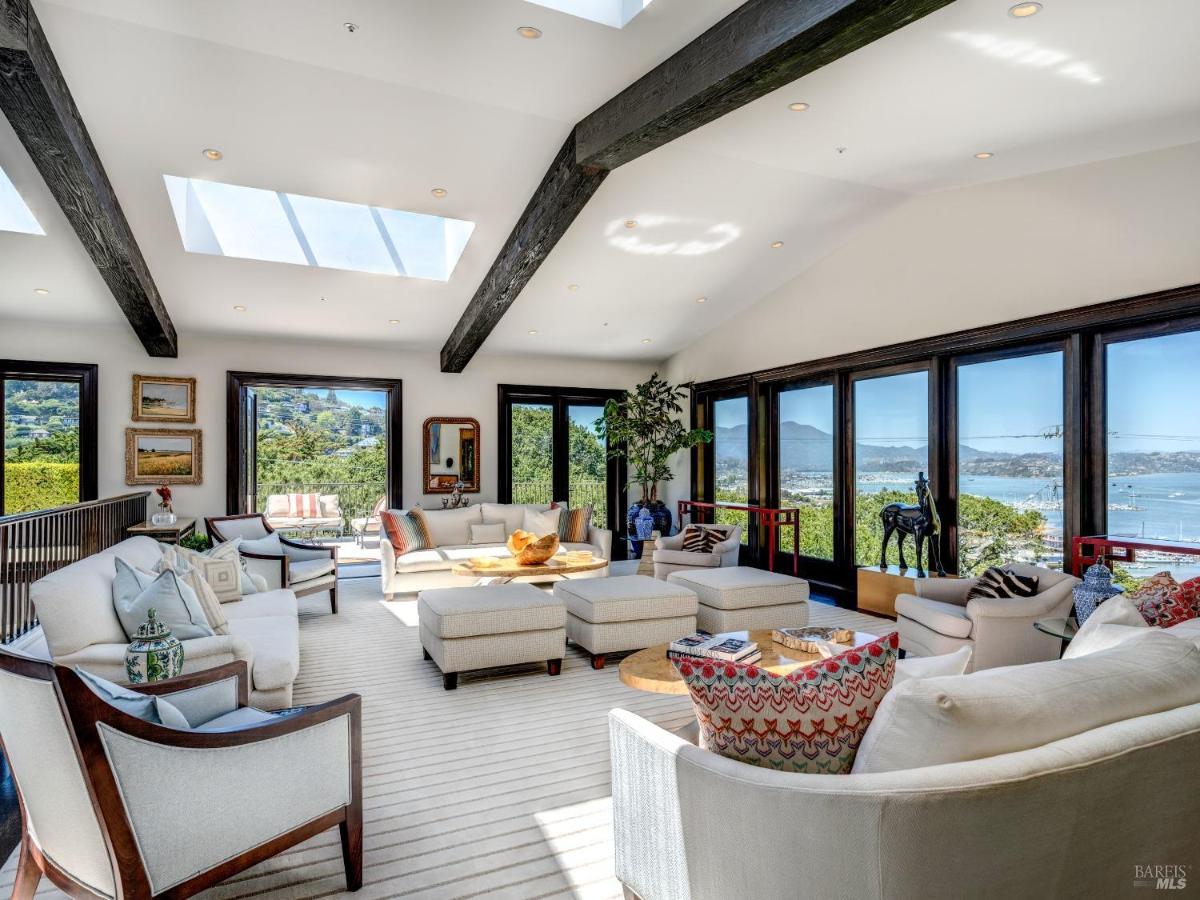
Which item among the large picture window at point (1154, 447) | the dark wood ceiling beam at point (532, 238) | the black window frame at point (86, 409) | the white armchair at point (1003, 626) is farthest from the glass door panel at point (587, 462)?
the large picture window at point (1154, 447)

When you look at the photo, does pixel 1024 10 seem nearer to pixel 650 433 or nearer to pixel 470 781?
pixel 470 781

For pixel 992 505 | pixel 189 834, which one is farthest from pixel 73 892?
pixel 992 505

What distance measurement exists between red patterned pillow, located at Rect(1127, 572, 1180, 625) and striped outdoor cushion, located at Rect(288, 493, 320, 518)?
9678mm

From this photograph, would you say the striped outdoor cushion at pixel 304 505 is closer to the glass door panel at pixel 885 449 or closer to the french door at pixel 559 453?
the french door at pixel 559 453

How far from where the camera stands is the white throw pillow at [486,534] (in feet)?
23.5

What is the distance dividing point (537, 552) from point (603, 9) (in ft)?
11.5

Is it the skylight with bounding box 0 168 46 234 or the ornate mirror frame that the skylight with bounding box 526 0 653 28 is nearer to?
the skylight with bounding box 0 168 46 234

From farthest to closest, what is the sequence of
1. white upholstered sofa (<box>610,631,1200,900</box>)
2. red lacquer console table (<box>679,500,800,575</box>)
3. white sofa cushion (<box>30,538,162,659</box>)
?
red lacquer console table (<box>679,500,800,575</box>), white sofa cushion (<box>30,538,162,659</box>), white upholstered sofa (<box>610,631,1200,900</box>)

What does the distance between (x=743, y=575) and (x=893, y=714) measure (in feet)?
11.5

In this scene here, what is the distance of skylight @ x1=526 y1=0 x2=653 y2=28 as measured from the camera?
310 cm

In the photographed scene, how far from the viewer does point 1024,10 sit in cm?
283

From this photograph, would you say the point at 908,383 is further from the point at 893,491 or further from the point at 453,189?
the point at 453,189

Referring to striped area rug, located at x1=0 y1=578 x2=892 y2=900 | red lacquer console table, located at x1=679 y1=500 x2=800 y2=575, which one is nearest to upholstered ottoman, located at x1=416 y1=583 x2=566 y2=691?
striped area rug, located at x1=0 y1=578 x2=892 y2=900

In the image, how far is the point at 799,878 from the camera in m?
1.32
